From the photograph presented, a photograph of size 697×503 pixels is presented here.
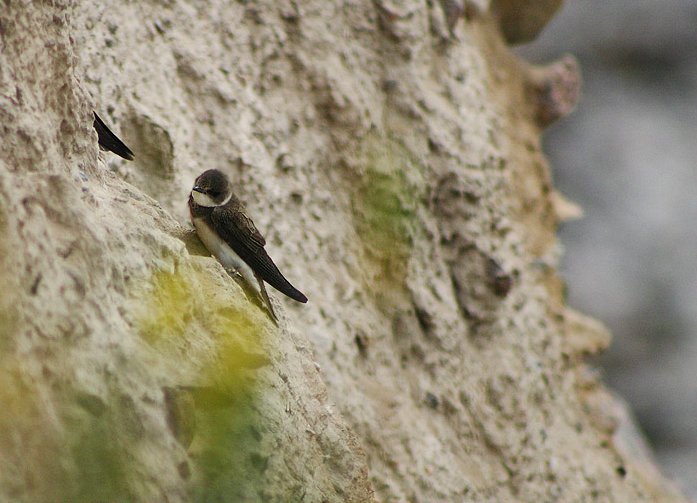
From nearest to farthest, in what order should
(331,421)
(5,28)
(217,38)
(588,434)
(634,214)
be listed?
1. (5,28)
2. (331,421)
3. (217,38)
4. (588,434)
5. (634,214)

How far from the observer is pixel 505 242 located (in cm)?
622

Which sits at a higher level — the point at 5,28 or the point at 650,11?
the point at 5,28

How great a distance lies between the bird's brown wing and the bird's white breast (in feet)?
0.06

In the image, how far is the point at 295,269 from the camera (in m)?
5.25

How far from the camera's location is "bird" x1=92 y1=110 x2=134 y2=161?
168 inches

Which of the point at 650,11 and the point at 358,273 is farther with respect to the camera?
the point at 650,11

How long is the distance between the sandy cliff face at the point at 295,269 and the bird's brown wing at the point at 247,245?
95 millimetres

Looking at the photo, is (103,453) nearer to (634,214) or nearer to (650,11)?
(634,214)

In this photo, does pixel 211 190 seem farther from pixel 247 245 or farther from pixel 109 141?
pixel 109 141

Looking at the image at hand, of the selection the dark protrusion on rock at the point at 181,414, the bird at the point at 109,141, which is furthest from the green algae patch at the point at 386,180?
the dark protrusion on rock at the point at 181,414

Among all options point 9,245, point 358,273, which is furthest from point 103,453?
point 358,273

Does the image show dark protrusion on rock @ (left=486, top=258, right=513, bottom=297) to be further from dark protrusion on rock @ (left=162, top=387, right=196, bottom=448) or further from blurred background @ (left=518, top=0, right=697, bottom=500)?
blurred background @ (left=518, top=0, right=697, bottom=500)

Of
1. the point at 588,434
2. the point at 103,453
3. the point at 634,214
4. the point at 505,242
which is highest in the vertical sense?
the point at 103,453

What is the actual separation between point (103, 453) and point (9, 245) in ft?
1.62
